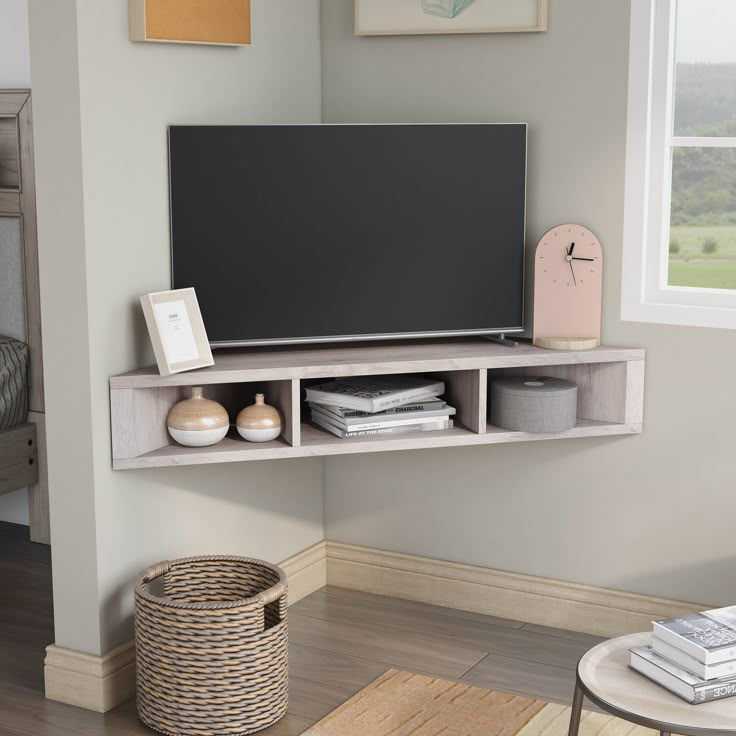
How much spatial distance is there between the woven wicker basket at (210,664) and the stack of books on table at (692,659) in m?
0.94

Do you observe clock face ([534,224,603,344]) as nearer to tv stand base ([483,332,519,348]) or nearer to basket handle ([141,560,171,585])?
tv stand base ([483,332,519,348])

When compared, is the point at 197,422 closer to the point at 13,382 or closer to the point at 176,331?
the point at 176,331

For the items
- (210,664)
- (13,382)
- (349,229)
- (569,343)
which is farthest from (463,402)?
(13,382)

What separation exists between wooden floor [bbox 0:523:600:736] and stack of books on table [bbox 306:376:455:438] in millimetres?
665

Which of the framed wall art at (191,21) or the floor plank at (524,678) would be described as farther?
the floor plank at (524,678)

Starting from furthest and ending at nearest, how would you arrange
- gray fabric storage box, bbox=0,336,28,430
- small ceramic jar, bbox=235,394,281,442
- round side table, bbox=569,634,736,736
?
gray fabric storage box, bbox=0,336,28,430, small ceramic jar, bbox=235,394,281,442, round side table, bbox=569,634,736,736

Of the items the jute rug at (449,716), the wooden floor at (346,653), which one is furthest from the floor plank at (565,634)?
the jute rug at (449,716)

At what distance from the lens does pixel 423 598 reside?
3604 mm

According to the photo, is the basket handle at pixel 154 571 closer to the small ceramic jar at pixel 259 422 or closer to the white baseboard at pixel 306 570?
the small ceramic jar at pixel 259 422

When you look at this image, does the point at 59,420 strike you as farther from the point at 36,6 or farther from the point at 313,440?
the point at 36,6

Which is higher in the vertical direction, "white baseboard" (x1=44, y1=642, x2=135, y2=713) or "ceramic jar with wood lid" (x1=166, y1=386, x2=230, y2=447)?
"ceramic jar with wood lid" (x1=166, y1=386, x2=230, y2=447)

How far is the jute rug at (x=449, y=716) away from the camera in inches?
109

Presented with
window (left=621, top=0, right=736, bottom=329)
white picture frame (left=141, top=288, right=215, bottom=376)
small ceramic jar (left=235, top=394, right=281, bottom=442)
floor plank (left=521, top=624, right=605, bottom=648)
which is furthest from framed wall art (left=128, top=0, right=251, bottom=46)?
floor plank (left=521, top=624, right=605, bottom=648)

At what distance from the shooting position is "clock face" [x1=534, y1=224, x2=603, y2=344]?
125 inches
